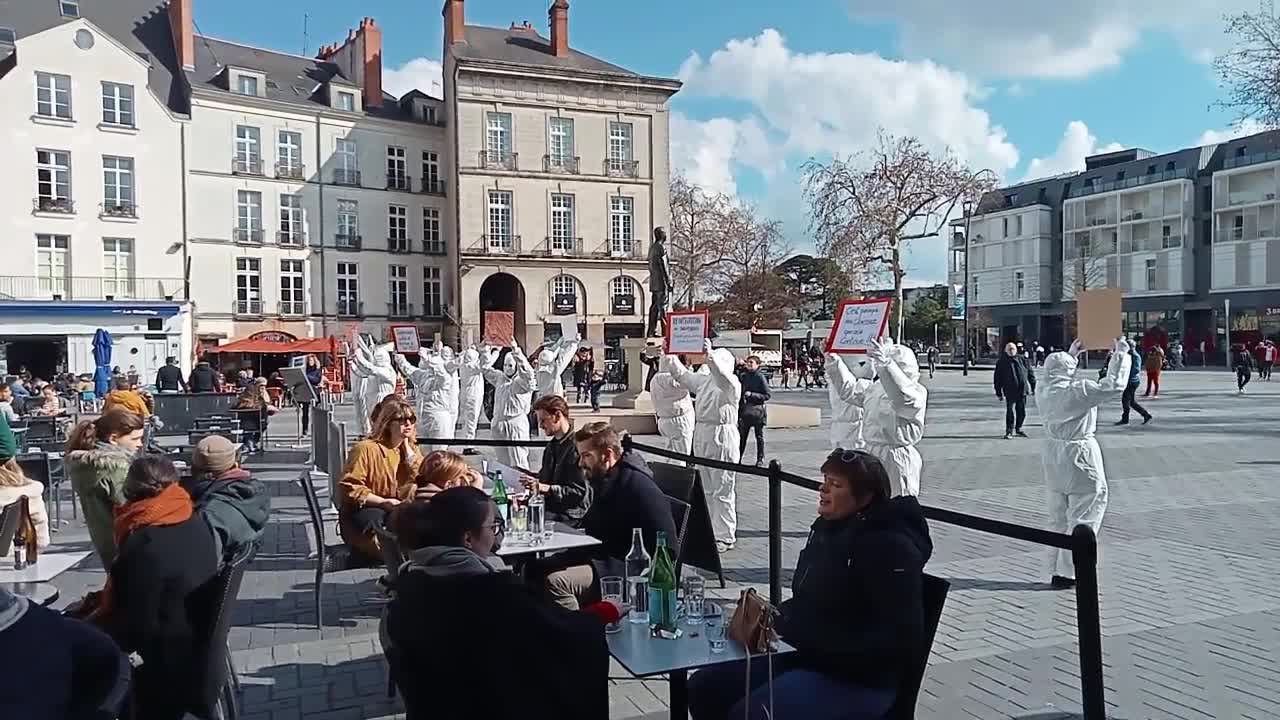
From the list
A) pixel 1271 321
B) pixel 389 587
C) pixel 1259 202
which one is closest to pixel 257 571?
pixel 389 587

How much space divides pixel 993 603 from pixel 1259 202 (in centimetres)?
7040

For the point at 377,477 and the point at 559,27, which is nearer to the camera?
the point at 377,477

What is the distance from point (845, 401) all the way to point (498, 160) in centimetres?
4241

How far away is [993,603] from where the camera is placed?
270 inches

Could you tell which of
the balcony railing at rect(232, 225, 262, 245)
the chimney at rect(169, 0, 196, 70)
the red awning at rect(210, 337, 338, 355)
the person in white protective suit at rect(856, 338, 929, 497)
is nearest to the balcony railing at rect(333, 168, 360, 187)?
the balcony railing at rect(232, 225, 262, 245)

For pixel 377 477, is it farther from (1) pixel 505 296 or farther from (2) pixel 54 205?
(1) pixel 505 296

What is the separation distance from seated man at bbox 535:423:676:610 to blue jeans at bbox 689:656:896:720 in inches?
64.1

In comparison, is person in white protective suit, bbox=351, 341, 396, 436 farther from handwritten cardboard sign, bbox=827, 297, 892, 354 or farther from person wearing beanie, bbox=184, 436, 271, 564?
person wearing beanie, bbox=184, 436, 271, 564

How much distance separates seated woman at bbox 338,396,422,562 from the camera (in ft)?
21.1

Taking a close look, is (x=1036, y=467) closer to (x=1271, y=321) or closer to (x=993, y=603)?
(x=993, y=603)

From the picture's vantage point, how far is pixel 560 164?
50.4 metres

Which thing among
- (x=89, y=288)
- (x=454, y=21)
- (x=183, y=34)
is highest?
(x=454, y=21)

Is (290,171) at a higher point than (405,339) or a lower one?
higher

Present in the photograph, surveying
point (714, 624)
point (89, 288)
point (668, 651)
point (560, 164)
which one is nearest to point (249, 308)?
point (89, 288)
